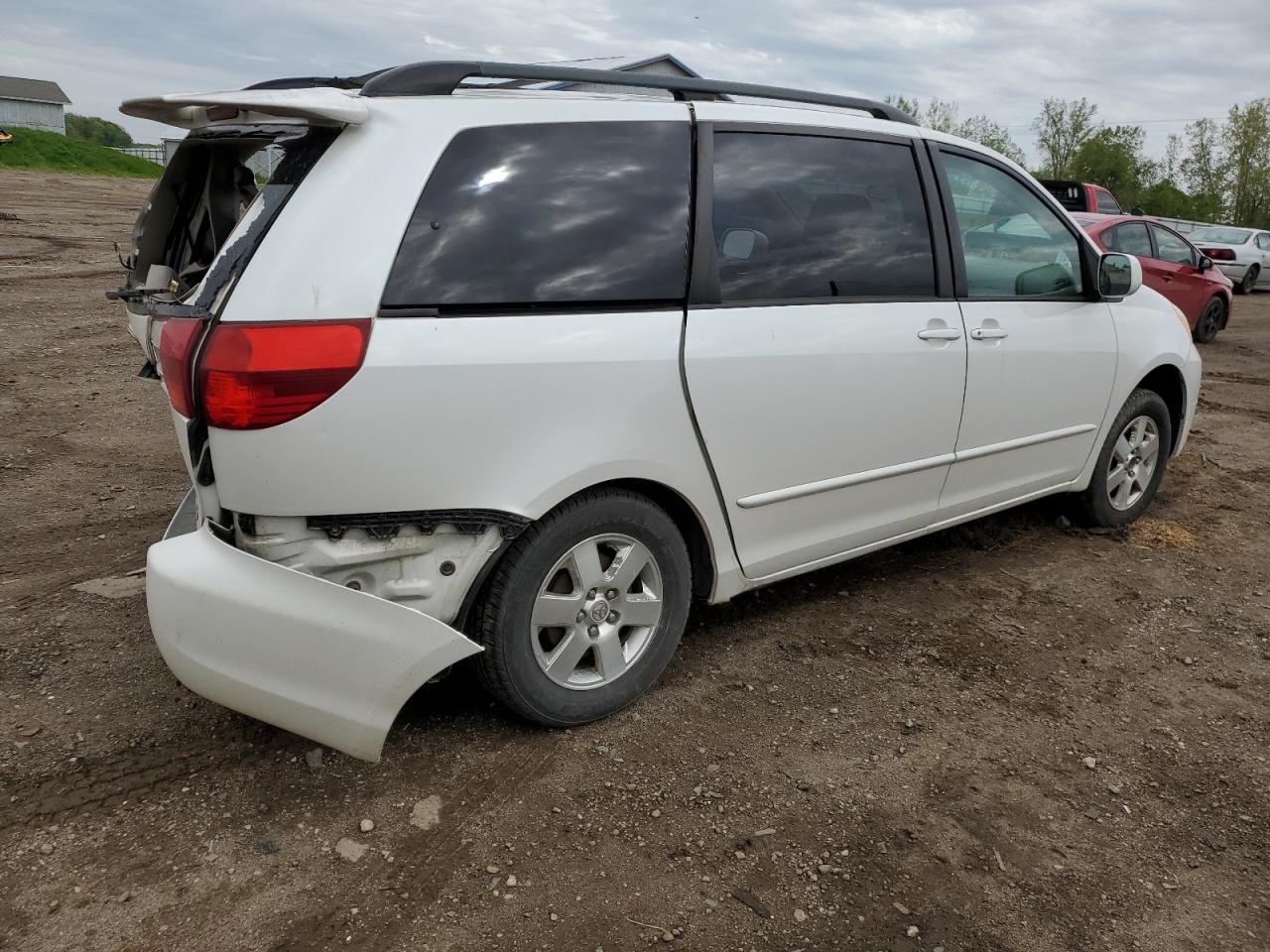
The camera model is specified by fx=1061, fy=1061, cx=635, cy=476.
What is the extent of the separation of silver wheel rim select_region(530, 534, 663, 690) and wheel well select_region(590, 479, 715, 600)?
157mm

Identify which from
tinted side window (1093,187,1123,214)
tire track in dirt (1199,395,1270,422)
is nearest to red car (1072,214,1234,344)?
tinted side window (1093,187,1123,214)

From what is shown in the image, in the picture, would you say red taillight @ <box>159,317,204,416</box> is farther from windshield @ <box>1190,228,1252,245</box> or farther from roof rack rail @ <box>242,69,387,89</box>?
windshield @ <box>1190,228,1252,245</box>

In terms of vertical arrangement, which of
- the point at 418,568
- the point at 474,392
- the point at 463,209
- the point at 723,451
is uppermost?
the point at 463,209

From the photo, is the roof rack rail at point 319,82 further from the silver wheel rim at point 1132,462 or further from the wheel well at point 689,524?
the silver wheel rim at point 1132,462

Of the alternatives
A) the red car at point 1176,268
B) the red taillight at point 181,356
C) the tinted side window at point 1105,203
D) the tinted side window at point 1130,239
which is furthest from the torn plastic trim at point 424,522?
the tinted side window at point 1105,203

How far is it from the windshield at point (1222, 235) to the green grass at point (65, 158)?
34.7 m

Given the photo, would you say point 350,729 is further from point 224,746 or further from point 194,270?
point 194,270

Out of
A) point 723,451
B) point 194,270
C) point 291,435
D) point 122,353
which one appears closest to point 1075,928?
point 723,451

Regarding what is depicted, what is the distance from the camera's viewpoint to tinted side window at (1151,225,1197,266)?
12.9 meters

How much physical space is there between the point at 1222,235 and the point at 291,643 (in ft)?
75.2

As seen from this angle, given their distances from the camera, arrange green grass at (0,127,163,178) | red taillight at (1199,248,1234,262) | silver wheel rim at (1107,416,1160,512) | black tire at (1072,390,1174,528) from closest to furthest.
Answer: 1. black tire at (1072,390,1174,528)
2. silver wheel rim at (1107,416,1160,512)
3. red taillight at (1199,248,1234,262)
4. green grass at (0,127,163,178)

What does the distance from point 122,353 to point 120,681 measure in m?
5.94

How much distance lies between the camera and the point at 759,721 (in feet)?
10.8

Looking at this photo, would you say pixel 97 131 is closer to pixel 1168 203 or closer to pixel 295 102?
pixel 1168 203
